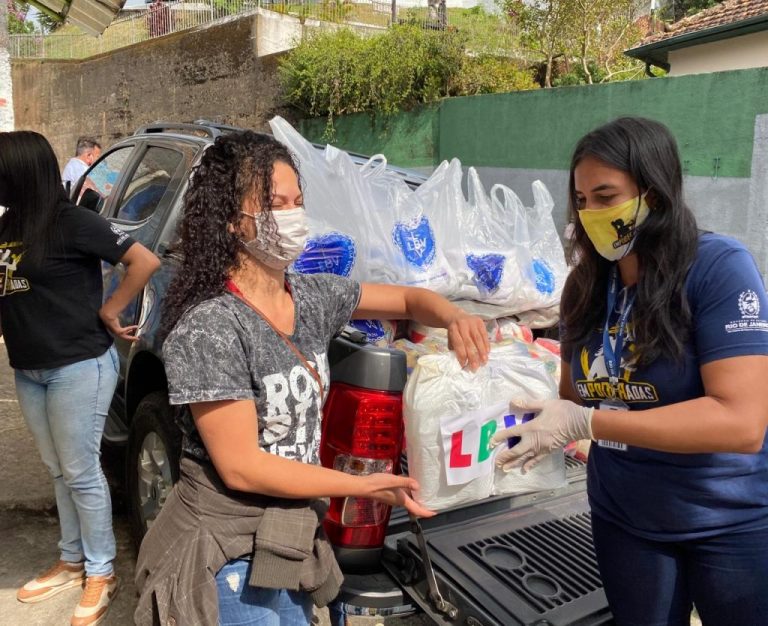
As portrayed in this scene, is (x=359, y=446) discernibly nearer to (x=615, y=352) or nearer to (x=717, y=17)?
(x=615, y=352)

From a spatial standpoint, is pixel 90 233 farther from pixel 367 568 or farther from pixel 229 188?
pixel 367 568

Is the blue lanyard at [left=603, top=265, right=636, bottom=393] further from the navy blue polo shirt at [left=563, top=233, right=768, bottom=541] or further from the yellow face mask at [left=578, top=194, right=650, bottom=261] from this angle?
the yellow face mask at [left=578, top=194, right=650, bottom=261]

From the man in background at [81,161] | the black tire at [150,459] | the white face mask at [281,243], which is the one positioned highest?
the man in background at [81,161]

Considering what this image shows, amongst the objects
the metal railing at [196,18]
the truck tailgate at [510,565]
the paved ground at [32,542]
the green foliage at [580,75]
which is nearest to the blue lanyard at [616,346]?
the truck tailgate at [510,565]

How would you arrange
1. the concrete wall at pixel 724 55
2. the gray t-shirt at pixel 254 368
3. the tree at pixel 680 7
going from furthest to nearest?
the tree at pixel 680 7 < the concrete wall at pixel 724 55 < the gray t-shirt at pixel 254 368

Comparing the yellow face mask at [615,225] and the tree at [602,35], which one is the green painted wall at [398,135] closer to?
the tree at [602,35]

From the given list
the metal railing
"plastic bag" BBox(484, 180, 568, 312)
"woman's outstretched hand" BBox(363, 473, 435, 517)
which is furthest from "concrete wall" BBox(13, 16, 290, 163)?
"woman's outstretched hand" BBox(363, 473, 435, 517)

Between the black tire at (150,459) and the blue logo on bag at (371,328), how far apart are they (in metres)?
0.89

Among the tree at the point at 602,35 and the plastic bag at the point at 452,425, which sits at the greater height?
the tree at the point at 602,35

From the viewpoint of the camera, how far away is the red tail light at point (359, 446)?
6.41 ft

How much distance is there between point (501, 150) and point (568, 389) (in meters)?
9.74

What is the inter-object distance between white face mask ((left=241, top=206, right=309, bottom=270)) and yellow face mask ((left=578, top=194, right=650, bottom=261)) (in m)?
0.77

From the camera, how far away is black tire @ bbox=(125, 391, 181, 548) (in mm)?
Result: 2844

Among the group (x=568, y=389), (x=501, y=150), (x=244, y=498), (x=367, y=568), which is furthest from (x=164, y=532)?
(x=501, y=150)
